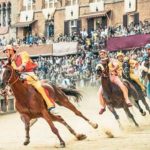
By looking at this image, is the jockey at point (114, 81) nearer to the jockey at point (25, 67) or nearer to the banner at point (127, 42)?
the jockey at point (25, 67)

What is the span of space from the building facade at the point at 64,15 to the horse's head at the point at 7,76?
34304mm

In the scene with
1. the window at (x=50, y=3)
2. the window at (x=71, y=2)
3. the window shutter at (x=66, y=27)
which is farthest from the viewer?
the window at (x=50, y=3)

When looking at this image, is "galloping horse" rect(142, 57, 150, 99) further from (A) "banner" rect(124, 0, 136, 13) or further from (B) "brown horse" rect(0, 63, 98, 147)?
(A) "banner" rect(124, 0, 136, 13)

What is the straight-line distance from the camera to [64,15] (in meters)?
55.8

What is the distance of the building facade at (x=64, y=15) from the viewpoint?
4862 cm

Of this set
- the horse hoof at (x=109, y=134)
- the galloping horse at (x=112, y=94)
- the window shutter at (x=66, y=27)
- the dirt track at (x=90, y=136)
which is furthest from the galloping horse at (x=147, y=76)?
the window shutter at (x=66, y=27)

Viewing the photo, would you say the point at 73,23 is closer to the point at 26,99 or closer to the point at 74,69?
the point at 74,69

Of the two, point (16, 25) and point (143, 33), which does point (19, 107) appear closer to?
point (143, 33)

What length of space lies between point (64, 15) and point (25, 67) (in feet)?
139

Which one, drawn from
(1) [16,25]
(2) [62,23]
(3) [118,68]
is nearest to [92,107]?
(3) [118,68]

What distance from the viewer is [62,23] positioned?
5553 centimetres

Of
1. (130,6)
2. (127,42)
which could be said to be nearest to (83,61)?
(127,42)

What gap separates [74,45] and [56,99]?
28.9 meters

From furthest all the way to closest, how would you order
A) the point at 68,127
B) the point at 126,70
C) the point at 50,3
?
the point at 50,3, the point at 126,70, the point at 68,127
